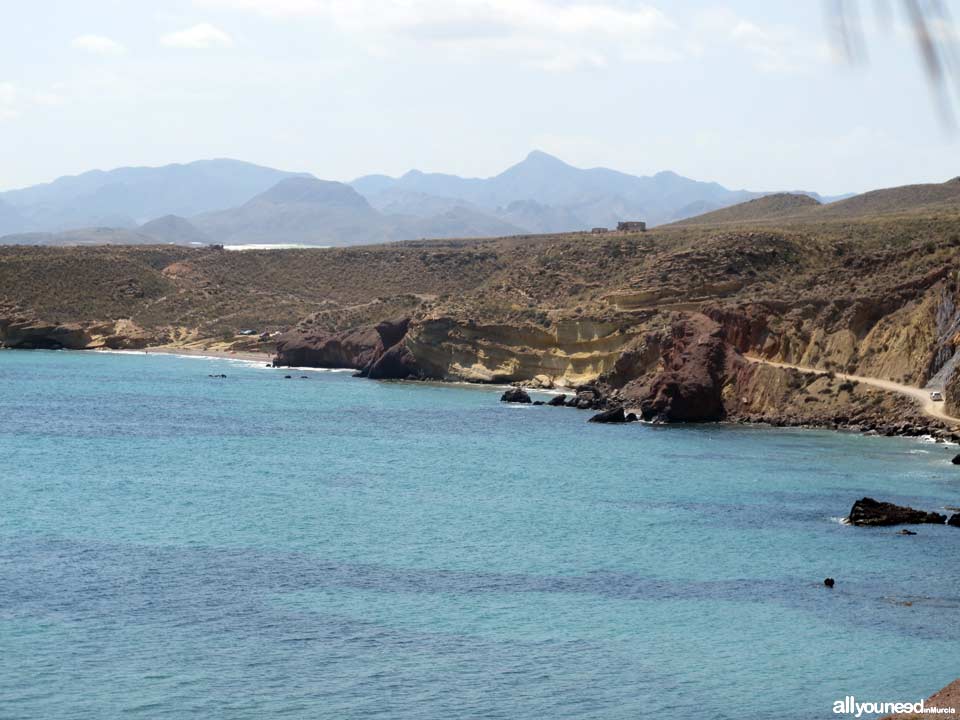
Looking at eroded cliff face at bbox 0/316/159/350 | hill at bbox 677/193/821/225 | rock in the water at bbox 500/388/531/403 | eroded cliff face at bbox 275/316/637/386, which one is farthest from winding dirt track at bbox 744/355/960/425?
hill at bbox 677/193/821/225

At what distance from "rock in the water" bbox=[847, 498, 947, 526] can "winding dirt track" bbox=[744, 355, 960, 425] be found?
20.0 m

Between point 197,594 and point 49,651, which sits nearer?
point 49,651

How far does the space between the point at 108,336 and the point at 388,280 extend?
30.8m

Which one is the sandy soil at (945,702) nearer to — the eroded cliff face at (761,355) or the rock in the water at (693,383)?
the eroded cliff face at (761,355)

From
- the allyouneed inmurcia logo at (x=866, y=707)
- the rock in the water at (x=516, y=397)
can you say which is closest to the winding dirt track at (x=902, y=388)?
the rock in the water at (x=516, y=397)

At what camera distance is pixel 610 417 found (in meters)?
68.4

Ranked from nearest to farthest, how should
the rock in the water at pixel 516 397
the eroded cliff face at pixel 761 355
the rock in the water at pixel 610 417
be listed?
the eroded cliff face at pixel 761 355
the rock in the water at pixel 610 417
the rock in the water at pixel 516 397

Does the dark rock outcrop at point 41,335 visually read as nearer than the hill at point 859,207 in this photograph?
Yes

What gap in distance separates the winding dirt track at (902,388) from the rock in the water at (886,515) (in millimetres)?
19992

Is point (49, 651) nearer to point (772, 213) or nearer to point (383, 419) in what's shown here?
point (383, 419)

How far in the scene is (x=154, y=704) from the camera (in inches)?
921

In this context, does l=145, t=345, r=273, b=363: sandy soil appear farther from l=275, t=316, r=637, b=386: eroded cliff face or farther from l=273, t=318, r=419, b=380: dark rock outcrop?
l=275, t=316, r=637, b=386: eroded cliff face

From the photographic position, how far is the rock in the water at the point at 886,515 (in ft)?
129

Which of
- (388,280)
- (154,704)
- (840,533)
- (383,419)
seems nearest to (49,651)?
(154,704)
